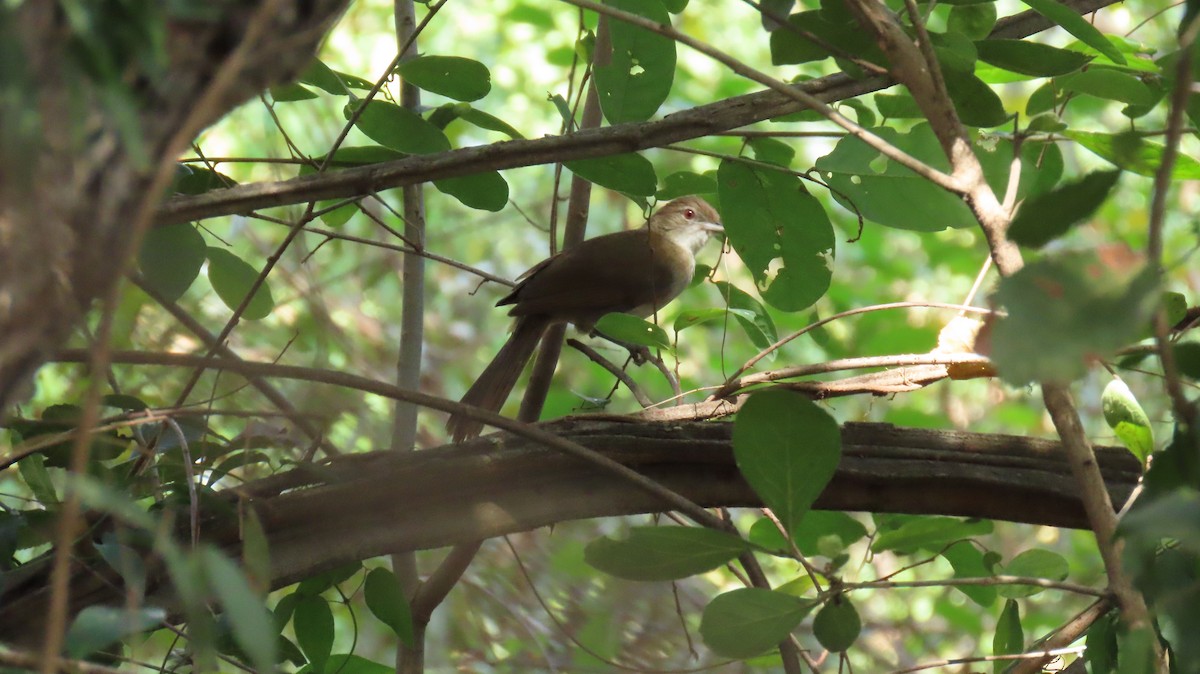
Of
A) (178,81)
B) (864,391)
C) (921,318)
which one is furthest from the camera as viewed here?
(921,318)

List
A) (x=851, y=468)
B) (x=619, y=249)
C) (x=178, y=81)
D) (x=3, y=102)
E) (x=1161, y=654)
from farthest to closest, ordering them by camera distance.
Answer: (x=619, y=249) < (x=851, y=468) < (x=1161, y=654) < (x=178, y=81) < (x=3, y=102)

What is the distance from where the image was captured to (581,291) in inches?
175

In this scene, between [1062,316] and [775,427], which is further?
[775,427]

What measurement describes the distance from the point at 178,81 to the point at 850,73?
3.75 ft

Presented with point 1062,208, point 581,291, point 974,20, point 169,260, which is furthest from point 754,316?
point 581,291

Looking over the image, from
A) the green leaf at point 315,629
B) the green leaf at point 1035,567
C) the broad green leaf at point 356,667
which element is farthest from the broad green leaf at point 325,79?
the green leaf at point 1035,567

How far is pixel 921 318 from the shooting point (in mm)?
8070

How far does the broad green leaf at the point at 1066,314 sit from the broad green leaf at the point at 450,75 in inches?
57.1

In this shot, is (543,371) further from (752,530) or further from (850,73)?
(850,73)

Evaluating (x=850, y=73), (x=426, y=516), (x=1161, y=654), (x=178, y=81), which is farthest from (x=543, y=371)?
(x=178, y=81)

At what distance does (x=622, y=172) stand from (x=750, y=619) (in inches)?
40.5

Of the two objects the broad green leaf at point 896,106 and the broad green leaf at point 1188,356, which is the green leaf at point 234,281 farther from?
the broad green leaf at point 1188,356

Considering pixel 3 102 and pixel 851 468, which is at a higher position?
pixel 851 468

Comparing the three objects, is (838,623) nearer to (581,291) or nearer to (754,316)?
(754,316)
